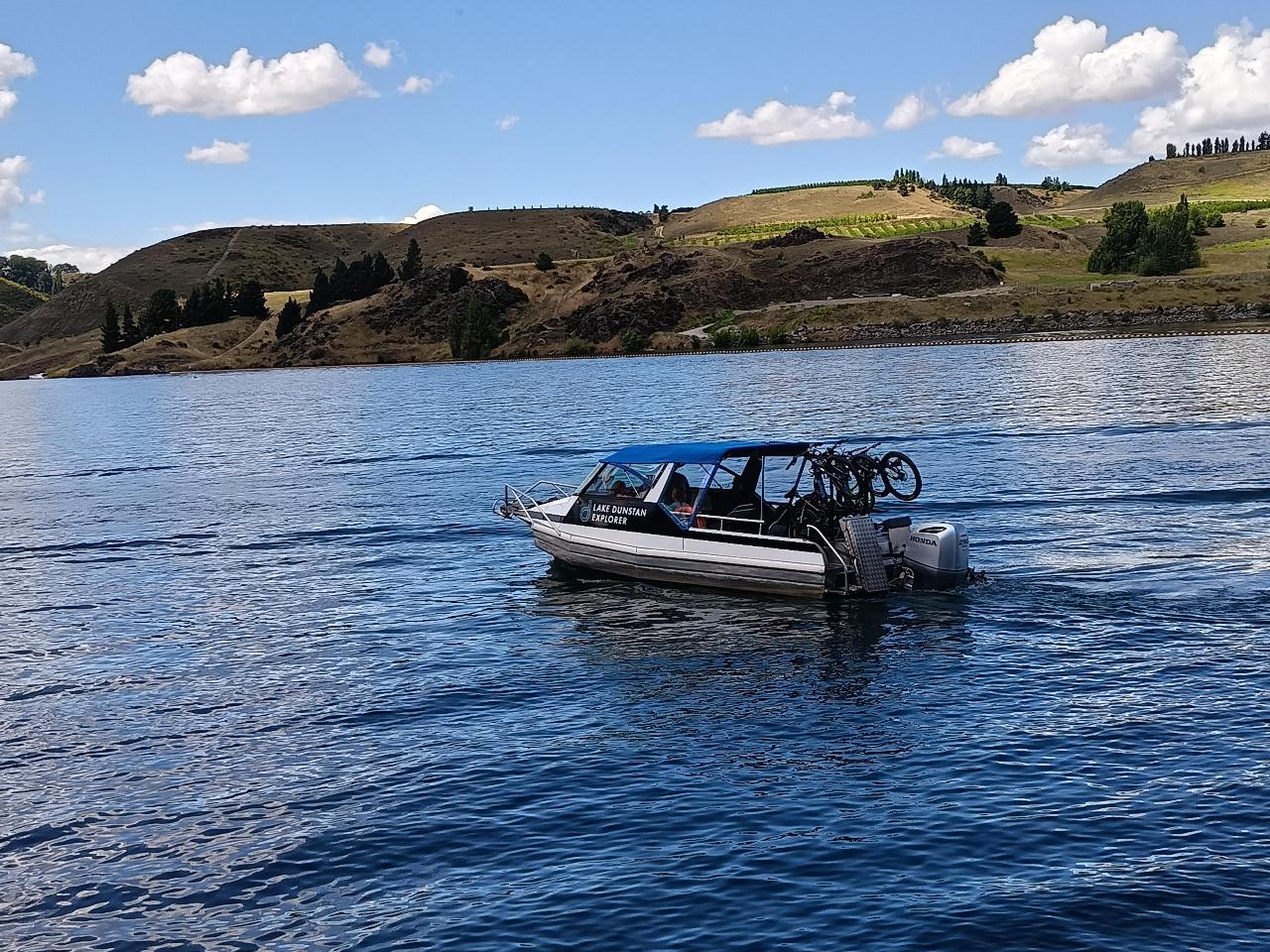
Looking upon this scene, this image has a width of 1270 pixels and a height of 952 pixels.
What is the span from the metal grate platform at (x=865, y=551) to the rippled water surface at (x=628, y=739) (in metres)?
0.91

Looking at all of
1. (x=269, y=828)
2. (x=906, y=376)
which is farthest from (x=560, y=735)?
(x=906, y=376)

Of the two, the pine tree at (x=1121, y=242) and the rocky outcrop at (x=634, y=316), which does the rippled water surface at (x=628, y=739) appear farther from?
the rocky outcrop at (x=634, y=316)

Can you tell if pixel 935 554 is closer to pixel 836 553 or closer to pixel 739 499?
pixel 836 553

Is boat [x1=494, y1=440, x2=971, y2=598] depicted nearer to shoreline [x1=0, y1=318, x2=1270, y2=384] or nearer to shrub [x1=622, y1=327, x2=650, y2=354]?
shoreline [x1=0, y1=318, x2=1270, y2=384]

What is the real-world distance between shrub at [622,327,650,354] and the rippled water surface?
454ft

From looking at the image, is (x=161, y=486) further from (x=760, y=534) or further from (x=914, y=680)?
(x=914, y=680)

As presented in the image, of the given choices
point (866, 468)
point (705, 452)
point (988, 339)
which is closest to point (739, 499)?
point (705, 452)

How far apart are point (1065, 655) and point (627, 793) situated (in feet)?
36.6

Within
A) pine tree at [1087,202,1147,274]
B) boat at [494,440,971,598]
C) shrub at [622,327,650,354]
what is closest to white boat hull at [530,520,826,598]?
boat at [494,440,971,598]

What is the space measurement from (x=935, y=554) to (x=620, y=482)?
361 inches

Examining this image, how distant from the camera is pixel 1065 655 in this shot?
2720 centimetres

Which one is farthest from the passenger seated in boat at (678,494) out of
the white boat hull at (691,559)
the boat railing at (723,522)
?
the white boat hull at (691,559)

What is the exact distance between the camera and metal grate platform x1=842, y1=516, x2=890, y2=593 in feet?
102

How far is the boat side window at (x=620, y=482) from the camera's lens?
36.3 metres
